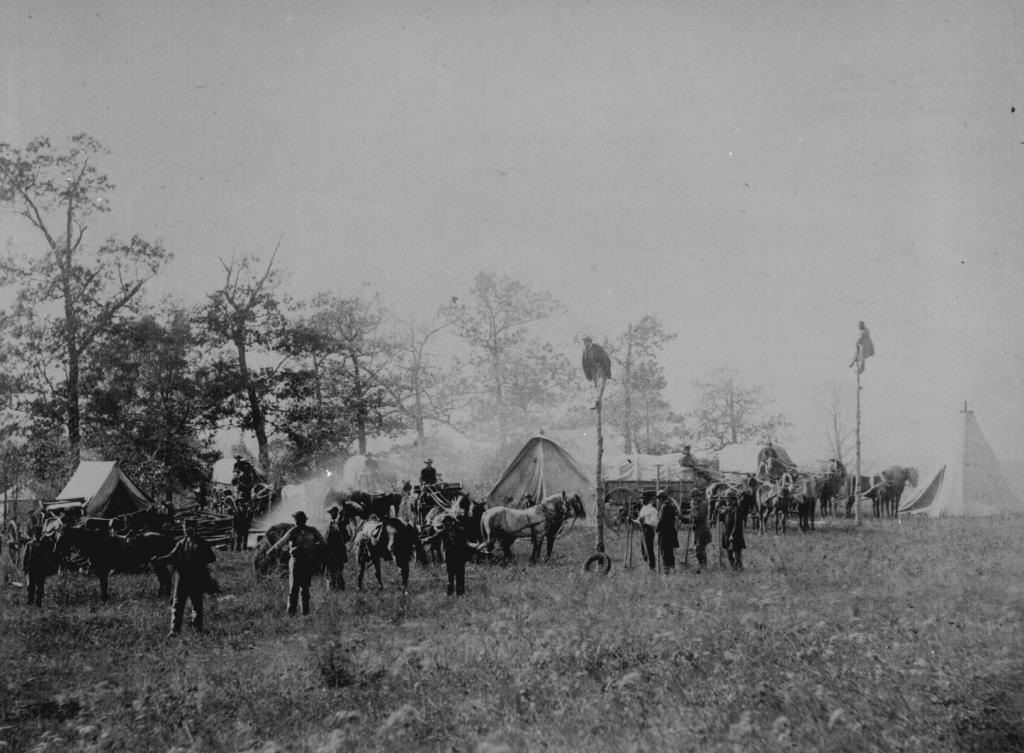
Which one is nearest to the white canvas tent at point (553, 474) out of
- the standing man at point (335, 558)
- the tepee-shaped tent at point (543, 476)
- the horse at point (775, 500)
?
the tepee-shaped tent at point (543, 476)

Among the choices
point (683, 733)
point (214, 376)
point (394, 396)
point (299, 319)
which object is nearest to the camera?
point (683, 733)

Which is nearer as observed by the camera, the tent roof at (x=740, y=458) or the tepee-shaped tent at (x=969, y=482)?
the tepee-shaped tent at (x=969, y=482)

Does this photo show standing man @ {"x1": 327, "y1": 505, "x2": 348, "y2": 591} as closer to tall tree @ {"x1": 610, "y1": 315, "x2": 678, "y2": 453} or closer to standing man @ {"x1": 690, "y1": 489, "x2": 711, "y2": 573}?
standing man @ {"x1": 690, "y1": 489, "x2": 711, "y2": 573}

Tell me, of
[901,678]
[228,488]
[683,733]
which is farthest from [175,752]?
[228,488]

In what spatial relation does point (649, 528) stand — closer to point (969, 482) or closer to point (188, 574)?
point (188, 574)

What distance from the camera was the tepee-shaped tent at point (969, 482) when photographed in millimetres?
28375

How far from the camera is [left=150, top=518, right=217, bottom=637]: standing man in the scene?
37.1ft

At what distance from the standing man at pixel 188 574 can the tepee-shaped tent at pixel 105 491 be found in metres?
10.2

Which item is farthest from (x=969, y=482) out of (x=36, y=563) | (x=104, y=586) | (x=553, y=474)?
(x=36, y=563)

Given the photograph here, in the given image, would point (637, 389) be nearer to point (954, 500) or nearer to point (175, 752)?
point (954, 500)

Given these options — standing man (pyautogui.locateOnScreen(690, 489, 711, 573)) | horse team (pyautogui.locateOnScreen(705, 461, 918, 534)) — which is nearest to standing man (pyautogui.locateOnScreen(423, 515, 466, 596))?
standing man (pyautogui.locateOnScreen(690, 489, 711, 573))

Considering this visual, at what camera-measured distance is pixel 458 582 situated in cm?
1398

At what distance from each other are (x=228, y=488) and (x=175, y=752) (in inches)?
978

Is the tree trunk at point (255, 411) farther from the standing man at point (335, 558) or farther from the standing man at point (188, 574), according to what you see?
the standing man at point (188, 574)
